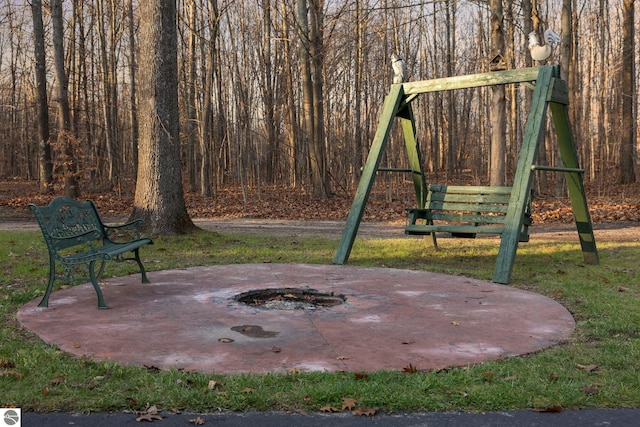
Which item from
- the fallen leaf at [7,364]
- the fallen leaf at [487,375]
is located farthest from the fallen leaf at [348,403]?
the fallen leaf at [7,364]

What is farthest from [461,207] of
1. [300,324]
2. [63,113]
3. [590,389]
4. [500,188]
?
[63,113]

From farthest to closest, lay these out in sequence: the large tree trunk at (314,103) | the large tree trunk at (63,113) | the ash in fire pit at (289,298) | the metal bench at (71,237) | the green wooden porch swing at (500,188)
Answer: the large tree trunk at (314,103) < the large tree trunk at (63,113) < the green wooden porch swing at (500,188) < the ash in fire pit at (289,298) < the metal bench at (71,237)

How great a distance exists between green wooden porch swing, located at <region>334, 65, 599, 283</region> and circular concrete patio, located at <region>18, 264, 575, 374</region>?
1109 millimetres

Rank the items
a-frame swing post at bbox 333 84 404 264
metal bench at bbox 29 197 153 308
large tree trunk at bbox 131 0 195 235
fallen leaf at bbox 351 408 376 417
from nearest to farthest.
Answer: fallen leaf at bbox 351 408 376 417 → metal bench at bbox 29 197 153 308 → a-frame swing post at bbox 333 84 404 264 → large tree trunk at bbox 131 0 195 235

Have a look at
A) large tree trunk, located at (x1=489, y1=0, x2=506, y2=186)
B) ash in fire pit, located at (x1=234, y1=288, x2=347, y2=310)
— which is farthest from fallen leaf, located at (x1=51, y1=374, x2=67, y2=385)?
large tree trunk, located at (x1=489, y1=0, x2=506, y2=186)

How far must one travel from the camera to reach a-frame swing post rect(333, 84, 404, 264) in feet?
30.2

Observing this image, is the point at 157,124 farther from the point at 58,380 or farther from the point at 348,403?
the point at 348,403

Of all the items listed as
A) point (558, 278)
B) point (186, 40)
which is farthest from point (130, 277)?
point (186, 40)

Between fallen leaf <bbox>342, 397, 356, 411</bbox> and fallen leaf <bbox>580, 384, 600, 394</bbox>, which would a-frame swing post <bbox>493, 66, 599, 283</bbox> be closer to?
fallen leaf <bbox>580, 384, 600, 394</bbox>

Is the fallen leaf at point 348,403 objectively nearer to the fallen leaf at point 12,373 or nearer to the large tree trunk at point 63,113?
the fallen leaf at point 12,373

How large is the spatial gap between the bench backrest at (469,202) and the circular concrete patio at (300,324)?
1.91 metres

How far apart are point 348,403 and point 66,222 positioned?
4.46 m

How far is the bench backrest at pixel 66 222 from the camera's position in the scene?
588cm

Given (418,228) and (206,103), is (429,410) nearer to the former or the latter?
(418,228)
